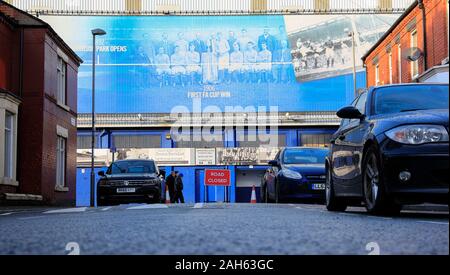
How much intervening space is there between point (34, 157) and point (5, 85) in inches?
98.1

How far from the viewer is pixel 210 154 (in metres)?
45.3

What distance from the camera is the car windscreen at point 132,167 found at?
2130cm

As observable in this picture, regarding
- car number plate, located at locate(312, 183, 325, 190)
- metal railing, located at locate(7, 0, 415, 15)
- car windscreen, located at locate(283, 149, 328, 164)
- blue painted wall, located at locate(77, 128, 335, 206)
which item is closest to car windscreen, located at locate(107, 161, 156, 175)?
car windscreen, located at locate(283, 149, 328, 164)

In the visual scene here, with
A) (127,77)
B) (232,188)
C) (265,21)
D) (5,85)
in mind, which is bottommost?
(232,188)

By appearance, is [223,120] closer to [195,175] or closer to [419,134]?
[195,175]

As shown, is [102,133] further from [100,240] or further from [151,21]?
[100,240]

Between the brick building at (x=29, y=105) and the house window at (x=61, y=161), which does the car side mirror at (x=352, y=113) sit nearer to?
the brick building at (x=29, y=105)

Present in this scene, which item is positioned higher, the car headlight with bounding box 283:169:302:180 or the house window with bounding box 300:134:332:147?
the house window with bounding box 300:134:332:147

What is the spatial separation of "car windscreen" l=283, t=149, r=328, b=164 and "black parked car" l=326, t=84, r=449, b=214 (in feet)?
22.8

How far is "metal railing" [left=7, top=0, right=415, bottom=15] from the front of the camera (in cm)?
5019

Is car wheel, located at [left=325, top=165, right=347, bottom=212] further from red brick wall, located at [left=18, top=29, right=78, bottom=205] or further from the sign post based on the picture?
the sign post

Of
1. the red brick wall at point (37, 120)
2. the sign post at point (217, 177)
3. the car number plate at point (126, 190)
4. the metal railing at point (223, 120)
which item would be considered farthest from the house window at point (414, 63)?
the metal railing at point (223, 120)

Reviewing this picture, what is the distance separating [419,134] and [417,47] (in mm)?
20236

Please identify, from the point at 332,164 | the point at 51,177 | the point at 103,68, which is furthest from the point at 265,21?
the point at 332,164
